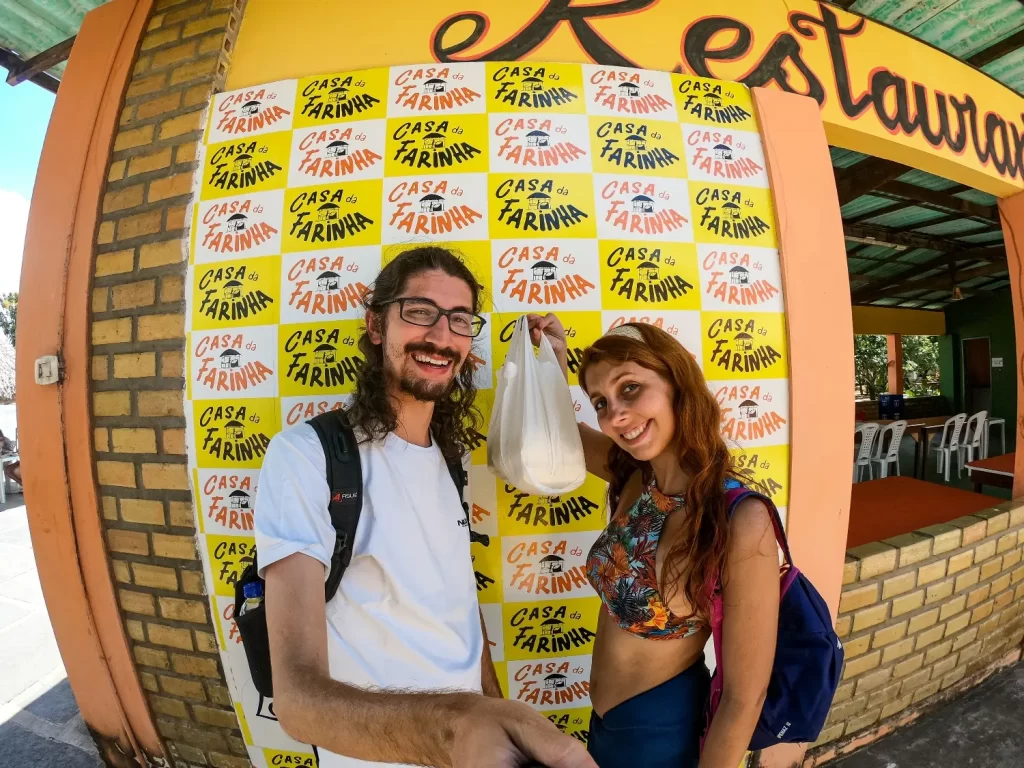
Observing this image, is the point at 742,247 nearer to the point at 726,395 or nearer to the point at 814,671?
the point at 726,395

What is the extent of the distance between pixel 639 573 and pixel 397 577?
0.64 metres

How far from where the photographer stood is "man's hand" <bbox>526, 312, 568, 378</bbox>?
159 centimetres

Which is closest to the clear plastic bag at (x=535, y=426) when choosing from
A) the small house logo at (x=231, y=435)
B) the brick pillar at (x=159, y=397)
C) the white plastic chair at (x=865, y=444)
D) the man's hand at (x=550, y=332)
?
the man's hand at (x=550, y=332)

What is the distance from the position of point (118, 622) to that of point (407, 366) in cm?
192

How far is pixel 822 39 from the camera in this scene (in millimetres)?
2170

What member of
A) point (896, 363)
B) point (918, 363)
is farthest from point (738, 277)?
point (918, 363)

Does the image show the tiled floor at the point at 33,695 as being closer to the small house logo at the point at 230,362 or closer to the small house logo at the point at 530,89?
the small house logo at the point at 230,362

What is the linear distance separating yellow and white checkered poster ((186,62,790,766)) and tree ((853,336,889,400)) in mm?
21090

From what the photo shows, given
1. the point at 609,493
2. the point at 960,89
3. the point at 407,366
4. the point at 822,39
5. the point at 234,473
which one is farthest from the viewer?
the point at 960,89

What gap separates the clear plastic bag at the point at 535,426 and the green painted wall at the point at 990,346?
12.9 metres

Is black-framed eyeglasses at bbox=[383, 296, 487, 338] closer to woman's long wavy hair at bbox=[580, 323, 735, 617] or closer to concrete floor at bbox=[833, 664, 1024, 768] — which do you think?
woman's long wavy hair at bbox=[580, 323, 735, 617]

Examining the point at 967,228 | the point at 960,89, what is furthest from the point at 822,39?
the point at 967,228

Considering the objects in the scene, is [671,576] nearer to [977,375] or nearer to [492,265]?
[492,265]

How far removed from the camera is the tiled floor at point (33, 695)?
222cm
